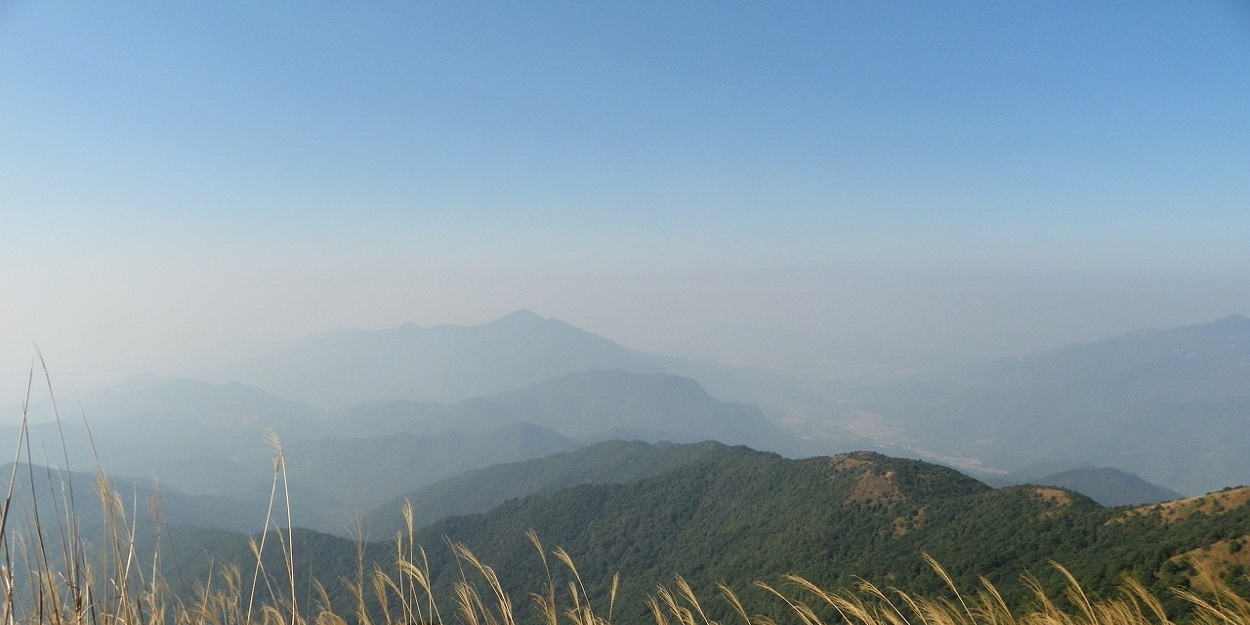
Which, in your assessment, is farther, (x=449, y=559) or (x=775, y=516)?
(x=449, y=559)

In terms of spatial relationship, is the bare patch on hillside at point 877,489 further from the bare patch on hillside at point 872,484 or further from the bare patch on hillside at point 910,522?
the bare patch on hillside at point 910,522

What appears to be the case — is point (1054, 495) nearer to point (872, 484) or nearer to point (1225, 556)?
point (872, 484)

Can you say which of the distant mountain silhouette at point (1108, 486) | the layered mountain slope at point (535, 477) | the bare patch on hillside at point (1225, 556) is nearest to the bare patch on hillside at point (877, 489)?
the bare patch on hillside at point (1225, 556)

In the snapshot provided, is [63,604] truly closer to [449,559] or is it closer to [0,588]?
[0,588]

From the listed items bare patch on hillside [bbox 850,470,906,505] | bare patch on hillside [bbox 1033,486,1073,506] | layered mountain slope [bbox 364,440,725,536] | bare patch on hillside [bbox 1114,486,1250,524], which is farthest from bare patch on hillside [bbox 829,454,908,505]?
layered mountain slope [bbox 364,440,725,536]

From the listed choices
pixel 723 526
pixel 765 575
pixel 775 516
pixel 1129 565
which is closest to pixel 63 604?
pixel 1129 565

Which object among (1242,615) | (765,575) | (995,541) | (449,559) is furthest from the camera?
(449,559)

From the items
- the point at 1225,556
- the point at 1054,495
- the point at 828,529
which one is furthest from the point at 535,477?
the point at 1225,556

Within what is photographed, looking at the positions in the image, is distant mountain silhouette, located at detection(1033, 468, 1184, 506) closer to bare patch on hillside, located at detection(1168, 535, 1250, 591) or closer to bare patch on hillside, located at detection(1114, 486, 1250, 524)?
bare patch on hillside, located at detection(1114, 486, 1250, 524)

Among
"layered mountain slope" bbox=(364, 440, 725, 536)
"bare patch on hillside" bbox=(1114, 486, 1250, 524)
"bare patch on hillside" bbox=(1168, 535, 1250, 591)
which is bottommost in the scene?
"layered mountain slope" bbox=(364, 440, 725, 536)

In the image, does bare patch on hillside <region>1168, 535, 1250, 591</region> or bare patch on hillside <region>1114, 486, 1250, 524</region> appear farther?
bare patch on hillside <region>1114, 486, 1250, 524</region>

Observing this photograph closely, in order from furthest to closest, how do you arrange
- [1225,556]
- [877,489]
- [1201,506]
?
1. [877,489]
2. [1201,506]
3. [1225,556]
